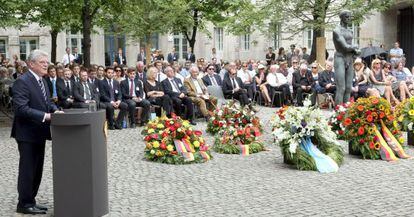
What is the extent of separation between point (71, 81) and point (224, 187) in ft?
27.0

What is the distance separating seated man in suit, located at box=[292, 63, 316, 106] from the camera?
20.6 metres

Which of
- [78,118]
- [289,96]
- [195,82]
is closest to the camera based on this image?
[78,118]

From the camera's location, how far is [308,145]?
10172mm

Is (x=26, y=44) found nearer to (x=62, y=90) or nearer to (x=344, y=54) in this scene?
(x=62, y=90)

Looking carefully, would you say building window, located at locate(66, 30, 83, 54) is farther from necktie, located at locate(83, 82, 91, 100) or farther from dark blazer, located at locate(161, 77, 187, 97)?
necktie, located at locate(83, 82, 91, 100)

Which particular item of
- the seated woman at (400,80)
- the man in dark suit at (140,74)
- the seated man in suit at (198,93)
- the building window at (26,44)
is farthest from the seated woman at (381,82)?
the building window at (26,44)

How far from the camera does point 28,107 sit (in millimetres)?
6902

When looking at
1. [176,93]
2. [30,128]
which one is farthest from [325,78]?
[30,128]

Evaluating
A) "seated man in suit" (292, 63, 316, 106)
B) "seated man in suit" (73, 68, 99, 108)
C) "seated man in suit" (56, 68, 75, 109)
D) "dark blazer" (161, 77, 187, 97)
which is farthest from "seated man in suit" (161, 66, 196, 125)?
"seated man in suit" (292, 63, 316, 106)

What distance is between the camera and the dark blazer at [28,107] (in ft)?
22.8

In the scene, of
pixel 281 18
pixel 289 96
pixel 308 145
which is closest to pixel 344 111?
pixel 308 145

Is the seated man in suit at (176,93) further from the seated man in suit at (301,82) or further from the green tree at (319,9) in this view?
the green tree at (319,9)

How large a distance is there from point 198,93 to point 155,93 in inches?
53.7

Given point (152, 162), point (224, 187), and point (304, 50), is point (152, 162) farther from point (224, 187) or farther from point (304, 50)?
point (304, 50)
